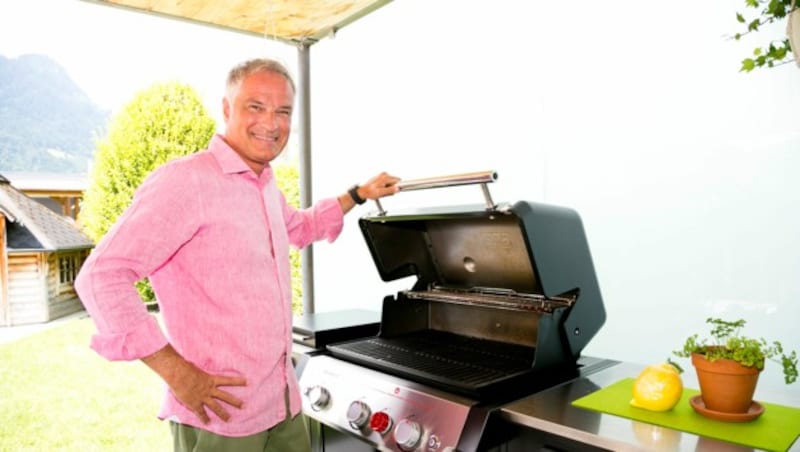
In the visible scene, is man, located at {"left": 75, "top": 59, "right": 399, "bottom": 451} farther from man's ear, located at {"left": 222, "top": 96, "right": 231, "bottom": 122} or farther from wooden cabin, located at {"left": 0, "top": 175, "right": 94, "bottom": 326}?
wooden cabin, located at {"left": 0, "top": 175, "right": 94, "bottom": 326}

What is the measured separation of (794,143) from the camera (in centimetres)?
144

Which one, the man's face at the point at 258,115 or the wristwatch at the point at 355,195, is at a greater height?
the man's face at the point at 258,115

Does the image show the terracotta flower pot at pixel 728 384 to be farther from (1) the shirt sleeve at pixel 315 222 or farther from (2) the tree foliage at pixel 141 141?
(2) the tree foliage at pixel 141 141

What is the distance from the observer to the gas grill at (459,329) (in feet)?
4.44

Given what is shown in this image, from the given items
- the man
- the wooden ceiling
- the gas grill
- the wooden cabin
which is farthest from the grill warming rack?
the wooden cabin

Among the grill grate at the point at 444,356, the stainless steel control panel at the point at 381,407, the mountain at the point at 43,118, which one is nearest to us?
the stainless steel control panel at the point at 381,407

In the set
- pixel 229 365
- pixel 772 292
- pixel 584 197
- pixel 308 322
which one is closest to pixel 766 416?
pixel 772 292

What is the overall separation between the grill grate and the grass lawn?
1.83m

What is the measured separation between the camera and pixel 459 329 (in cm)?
188

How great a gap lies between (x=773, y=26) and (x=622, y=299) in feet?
2.89

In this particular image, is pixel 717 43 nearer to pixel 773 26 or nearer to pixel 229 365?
pixel 773 26

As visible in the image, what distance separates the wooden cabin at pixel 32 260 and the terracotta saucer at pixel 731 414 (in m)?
3.03

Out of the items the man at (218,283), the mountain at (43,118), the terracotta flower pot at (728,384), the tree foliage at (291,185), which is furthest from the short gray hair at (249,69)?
the tree foliage at (291,185)

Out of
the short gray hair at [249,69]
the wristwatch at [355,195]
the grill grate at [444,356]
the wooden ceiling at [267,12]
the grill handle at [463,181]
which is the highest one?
the wooden ceiling at [267,12]
